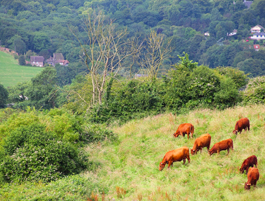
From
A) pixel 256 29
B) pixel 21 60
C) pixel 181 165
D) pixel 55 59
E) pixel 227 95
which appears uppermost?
pixel 256 29

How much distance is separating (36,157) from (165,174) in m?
3.68

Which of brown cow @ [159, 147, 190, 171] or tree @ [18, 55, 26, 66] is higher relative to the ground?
brown cow @ [159, 147, 190, 171]

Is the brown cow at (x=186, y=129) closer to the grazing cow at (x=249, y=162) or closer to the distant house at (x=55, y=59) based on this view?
the grazing cow at (x=249, y=162)

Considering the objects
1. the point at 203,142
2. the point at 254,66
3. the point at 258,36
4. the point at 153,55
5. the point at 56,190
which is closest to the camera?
the point at 56,190

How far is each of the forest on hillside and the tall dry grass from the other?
2566 inches

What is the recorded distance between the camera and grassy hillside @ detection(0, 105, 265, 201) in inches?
237

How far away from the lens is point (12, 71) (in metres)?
85.6

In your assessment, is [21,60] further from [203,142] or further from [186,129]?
[203,142]

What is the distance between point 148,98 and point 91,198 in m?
9.70

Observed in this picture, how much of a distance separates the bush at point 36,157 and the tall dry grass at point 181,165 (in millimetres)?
898

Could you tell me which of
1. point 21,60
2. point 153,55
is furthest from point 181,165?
point 21,60

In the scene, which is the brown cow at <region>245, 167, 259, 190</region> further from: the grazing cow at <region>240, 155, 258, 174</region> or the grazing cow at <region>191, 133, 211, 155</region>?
the grazing cow at <region>191, 133, 211, 155</region>

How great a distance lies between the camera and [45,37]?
106938 millimetres

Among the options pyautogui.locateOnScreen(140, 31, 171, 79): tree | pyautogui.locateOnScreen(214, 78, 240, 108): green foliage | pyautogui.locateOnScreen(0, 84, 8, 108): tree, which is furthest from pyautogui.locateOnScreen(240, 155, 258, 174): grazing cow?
pyautogui.locateOnScreen(0, 84, 8, 108): tree
